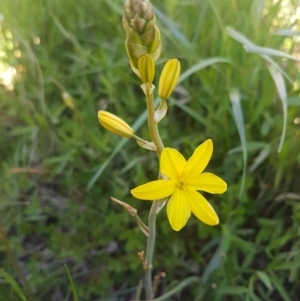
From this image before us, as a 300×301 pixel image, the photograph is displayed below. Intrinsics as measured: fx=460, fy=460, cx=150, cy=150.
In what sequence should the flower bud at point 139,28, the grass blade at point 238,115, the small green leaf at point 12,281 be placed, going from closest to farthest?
the flower bud at point 139,28, the small green leaf at point 12,281, the grass blade at point 238,115

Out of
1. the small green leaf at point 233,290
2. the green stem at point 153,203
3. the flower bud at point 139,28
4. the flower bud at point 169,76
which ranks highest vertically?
the flower bud at point 139,28

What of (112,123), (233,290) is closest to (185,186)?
(112,123)

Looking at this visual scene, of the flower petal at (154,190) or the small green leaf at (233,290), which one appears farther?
the small green leaf at (233,290)

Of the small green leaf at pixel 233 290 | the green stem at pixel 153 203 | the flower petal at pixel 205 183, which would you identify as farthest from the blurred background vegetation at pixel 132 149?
the flower petal at pixel 205 183

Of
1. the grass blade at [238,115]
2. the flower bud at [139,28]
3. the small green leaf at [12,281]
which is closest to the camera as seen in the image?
the flower bud at [139,28]

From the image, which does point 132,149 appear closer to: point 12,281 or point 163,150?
point 12,281

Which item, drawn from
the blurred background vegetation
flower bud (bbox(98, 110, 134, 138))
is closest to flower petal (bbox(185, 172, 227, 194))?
flower bud (bbox(98, 110, 134, 138))

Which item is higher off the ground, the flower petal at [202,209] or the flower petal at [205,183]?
the flower petal at [205,183]

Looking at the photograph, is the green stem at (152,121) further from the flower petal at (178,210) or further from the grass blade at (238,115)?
the grass blade at (238,115)
